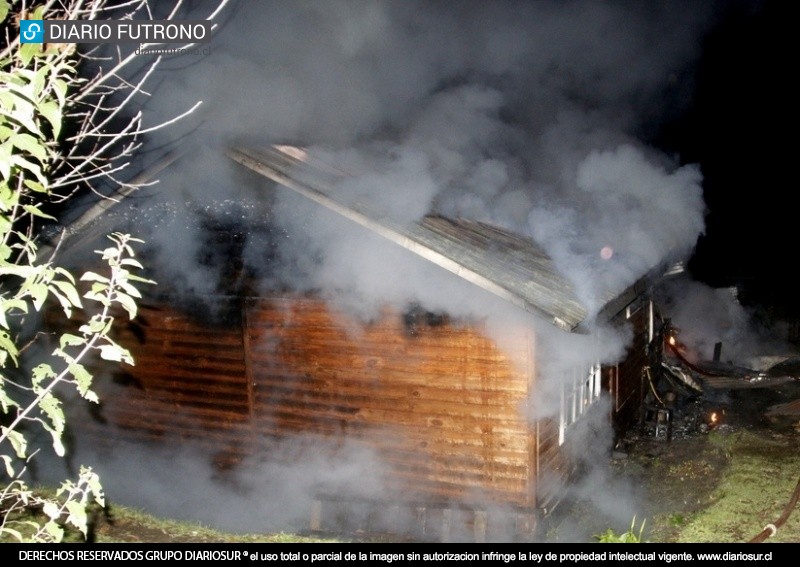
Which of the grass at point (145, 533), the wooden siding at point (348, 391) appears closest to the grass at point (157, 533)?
the grass at point (145, 533)

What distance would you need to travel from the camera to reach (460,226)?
867 cm

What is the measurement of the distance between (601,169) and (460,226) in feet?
20.3

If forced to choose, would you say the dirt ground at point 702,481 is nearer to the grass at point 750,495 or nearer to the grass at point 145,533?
the grass at point 750,495

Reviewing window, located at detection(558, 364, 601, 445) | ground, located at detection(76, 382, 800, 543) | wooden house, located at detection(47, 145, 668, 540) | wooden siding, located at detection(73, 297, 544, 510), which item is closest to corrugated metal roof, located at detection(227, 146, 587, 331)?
wooden house, located at detection(47, 145, 668, 540)

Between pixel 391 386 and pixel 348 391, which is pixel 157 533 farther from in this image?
pixel 391 386

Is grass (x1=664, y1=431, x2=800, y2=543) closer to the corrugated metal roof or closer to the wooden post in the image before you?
the corrugated metal roof

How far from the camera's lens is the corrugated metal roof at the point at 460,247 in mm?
6062

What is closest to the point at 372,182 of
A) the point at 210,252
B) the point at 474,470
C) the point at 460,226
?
the point at 460,226

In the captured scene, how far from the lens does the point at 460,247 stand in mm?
7094

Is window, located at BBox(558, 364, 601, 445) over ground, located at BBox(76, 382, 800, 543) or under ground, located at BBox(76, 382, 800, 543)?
over

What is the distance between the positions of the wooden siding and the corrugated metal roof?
0.89 m

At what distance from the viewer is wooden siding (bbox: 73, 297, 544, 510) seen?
7.22 meters

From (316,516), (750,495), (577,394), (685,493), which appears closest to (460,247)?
(577,394)

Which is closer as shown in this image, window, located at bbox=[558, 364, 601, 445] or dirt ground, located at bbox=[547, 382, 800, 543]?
dirt ground, located at bbox=[547, 382, 800, 543]
